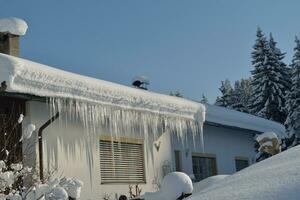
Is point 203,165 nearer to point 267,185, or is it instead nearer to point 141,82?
point 141,82

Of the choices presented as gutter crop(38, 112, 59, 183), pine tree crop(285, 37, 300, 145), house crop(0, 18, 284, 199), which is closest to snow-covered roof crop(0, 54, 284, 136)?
house crop(0, 18, 284, 199)

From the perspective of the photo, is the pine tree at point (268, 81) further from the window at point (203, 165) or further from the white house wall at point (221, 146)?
the window at point (203, 165)

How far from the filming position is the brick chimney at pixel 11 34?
941 centimetres

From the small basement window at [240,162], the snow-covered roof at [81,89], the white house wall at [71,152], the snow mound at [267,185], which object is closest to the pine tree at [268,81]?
the small basement window at [240,162]

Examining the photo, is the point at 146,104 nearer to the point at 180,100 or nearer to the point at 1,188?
the point at 180,100

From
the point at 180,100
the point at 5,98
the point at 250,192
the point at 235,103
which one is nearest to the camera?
the point at 250,192

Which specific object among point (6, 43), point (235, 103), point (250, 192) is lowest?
point (250, 192)

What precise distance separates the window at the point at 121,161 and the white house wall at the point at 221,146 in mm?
1425

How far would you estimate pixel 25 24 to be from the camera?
9.80 m

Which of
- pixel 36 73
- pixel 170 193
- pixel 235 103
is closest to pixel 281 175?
pixel 170 193

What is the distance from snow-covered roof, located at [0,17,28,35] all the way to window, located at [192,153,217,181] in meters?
5.30

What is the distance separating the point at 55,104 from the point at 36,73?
91 centimetres

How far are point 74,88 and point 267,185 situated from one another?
6103 millimetres

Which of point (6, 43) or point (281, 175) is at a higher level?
point (6, 43)
